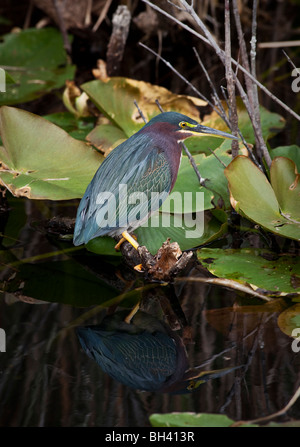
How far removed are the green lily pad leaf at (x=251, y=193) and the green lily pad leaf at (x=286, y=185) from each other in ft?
0.13

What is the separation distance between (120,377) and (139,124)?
7.15ft

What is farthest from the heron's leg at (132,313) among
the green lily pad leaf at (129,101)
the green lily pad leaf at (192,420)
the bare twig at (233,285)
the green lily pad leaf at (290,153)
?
the green lily pad leaf at (129,101)

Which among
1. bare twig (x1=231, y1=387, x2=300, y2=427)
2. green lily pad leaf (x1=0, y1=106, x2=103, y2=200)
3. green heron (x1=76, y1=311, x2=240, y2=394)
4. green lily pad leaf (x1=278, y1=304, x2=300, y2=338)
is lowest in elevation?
bare twig (x1=231, y1=387, x2=300, y2=427)

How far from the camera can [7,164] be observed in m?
2.99

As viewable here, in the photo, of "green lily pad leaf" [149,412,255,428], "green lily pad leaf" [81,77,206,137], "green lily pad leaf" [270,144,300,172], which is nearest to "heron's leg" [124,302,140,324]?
"green lily pad leaf" [149,412,255,428]

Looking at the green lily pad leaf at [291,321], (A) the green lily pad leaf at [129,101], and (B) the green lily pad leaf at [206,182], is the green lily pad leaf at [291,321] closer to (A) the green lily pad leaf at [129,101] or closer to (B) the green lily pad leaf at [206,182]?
(B) the green lily pad leaf at [206,182]

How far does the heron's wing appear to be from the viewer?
2732mm

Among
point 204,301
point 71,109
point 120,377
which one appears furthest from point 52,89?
point 120,377

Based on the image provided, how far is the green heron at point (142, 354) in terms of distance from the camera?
2.02 meters

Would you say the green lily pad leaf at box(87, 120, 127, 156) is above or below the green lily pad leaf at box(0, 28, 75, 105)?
below

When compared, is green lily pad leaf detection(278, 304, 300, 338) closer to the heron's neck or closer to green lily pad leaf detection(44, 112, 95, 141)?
the heron's neck

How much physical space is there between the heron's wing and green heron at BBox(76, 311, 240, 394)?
453 millimetres

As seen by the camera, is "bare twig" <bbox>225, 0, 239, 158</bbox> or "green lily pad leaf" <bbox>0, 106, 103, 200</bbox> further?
"green lily pad leaf" <bbox>0, 106, 103, 200</bbox>

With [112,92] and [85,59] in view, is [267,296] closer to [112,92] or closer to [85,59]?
[112,92]
